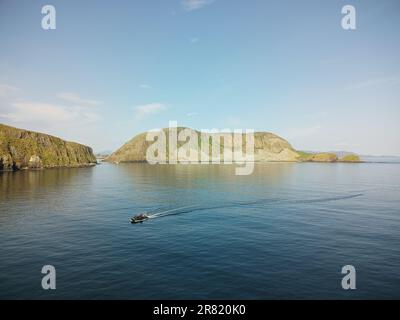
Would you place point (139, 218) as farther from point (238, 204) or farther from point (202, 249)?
point (238, 204)

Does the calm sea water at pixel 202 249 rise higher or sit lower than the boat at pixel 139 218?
lower

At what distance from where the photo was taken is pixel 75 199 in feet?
364

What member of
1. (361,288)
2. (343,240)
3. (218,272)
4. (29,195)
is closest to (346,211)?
(343,240)

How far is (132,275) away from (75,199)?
257ft

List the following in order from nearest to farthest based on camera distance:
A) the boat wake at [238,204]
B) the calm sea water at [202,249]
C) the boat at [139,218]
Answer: the calm sea water at [202,249] → the boat at [139,218] → the boat wake at [238,204]

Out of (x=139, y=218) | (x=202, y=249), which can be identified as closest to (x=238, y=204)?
(x=139, y=218)

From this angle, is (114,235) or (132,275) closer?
(132,275)

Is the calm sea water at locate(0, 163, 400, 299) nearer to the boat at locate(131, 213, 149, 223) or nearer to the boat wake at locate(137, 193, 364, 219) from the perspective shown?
the boat wake at locate(137, 193, 364, 219)

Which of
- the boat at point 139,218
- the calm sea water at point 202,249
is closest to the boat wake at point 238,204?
the calm sea water at point 202,249

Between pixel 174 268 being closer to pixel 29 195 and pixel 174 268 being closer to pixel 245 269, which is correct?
pixel 245 269

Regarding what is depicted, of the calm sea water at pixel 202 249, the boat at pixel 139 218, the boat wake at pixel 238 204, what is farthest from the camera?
the boat wake at pixel 238 204

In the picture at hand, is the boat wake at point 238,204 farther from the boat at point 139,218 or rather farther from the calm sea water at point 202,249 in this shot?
the boat at point 139,218

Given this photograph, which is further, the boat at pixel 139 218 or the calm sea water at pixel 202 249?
the boat at pixel 139 218
